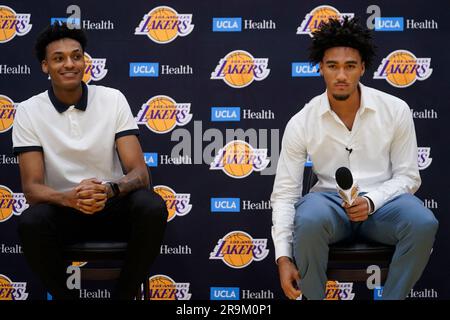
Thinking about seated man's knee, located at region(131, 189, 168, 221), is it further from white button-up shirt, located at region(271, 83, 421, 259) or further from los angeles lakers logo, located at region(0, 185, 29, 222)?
los angeles lakers logo, located at region(0, 185, 29, 222)

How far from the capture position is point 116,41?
356 centimetres

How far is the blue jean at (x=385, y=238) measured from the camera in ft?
7.39

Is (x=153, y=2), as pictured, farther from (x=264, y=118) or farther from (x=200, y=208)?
(x=200, y=208)

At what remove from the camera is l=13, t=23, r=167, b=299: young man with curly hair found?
2.45 metres

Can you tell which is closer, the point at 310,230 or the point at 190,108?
the point at 310,230

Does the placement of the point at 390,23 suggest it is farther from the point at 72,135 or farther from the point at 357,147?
the point at 72,135

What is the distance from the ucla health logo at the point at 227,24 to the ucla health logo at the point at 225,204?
1.01m

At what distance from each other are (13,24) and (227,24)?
1295 mm

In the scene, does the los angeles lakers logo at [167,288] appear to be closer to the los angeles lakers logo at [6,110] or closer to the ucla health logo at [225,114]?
the ucla health logo at [225,114]

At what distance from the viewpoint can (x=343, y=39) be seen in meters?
2.61

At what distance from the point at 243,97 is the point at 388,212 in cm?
141

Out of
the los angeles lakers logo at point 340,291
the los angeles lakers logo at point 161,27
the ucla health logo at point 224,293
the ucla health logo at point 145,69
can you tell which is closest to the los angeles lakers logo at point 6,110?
the ucla health logo at point 145,69

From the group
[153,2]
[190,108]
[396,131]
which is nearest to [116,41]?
[153,2]

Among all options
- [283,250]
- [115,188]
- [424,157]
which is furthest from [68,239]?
[424,157]
